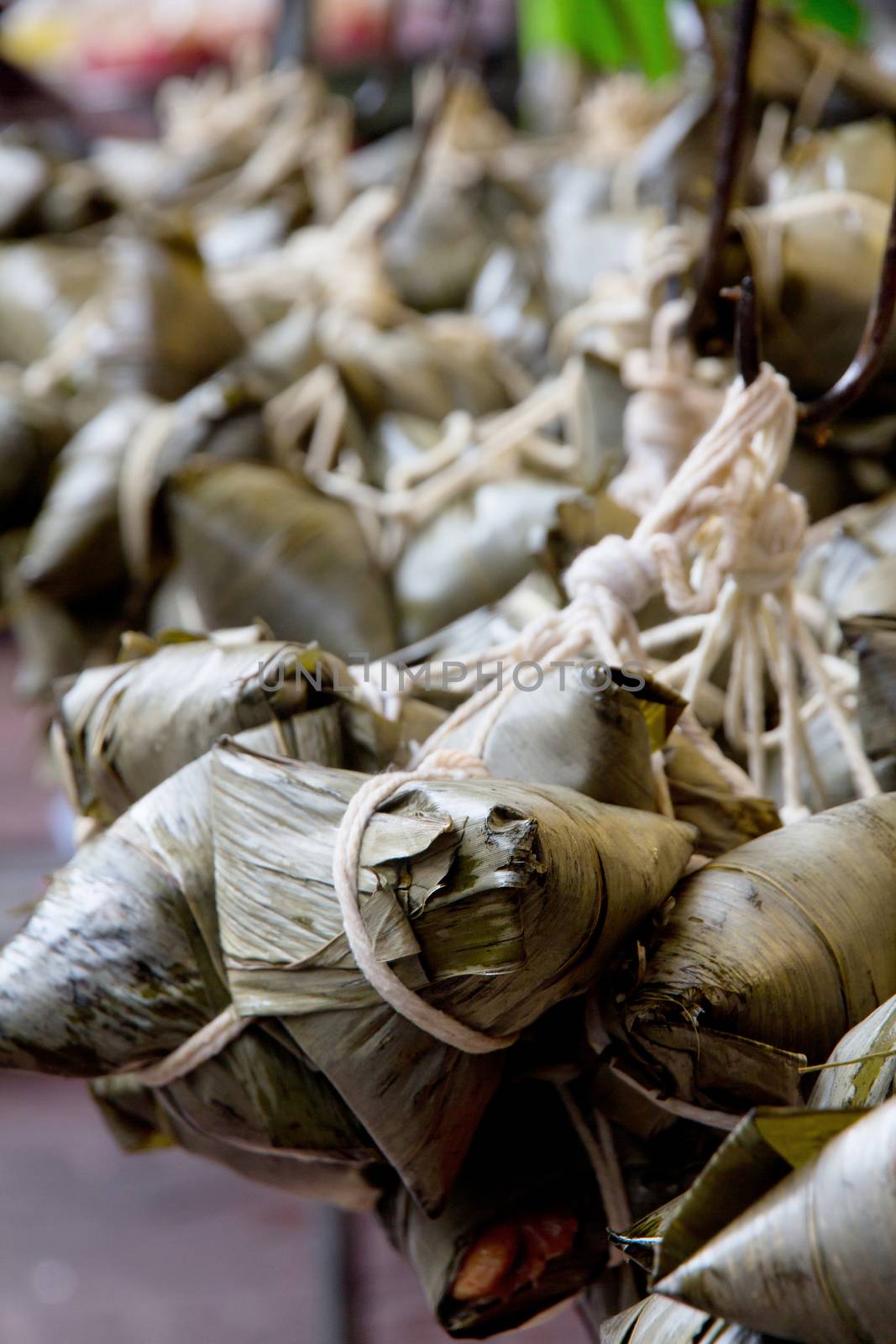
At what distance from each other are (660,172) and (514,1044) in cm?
96

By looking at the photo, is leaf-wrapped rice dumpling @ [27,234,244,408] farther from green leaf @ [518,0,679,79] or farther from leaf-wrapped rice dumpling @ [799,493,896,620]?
green leaf @ [518,0,679,79]

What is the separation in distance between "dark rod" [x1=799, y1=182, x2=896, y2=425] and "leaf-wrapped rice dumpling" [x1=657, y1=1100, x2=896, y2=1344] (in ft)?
1.26

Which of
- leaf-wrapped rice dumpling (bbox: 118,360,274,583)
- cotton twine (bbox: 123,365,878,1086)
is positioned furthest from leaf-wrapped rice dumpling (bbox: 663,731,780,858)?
leaf-wrapped rice dumpling (bbox: 118,360,274,583)

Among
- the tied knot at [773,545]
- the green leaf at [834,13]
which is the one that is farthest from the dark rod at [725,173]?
the green leaf at [834,13]

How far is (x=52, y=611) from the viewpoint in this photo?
3.56 feet

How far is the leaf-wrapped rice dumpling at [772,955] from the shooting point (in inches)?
Result: 16.5

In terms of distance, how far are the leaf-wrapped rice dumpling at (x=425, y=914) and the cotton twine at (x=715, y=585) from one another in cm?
6

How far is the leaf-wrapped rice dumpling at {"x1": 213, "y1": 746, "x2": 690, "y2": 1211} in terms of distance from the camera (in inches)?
15.9

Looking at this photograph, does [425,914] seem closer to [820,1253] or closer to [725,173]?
[820,1253]

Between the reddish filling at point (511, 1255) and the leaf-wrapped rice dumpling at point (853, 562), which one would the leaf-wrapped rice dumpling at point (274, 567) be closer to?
the leaf-wrapped rice dumpling at point (853, 562)

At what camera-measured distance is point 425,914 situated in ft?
1.33

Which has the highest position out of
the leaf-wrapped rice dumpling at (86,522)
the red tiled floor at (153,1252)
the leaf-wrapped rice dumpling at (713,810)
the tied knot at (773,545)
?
the tied knot at (773,545)

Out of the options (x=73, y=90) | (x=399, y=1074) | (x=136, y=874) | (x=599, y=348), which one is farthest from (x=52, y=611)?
(x=73, y=90)

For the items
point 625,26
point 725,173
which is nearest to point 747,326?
point 725,173
